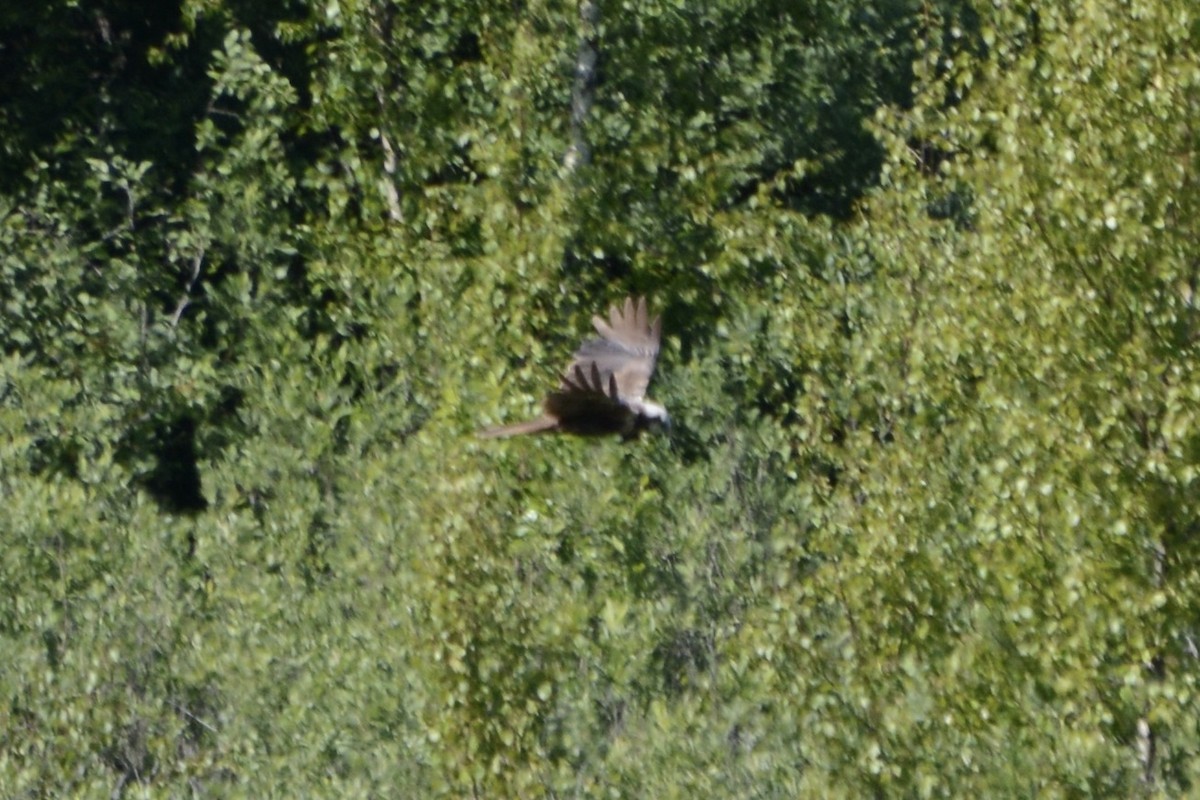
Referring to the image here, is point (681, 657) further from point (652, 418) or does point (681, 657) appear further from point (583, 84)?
point (583, 84)

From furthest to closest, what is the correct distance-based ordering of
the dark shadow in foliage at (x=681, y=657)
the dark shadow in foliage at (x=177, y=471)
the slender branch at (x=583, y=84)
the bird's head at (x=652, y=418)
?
1. the dark shadow in foliage at (x=177, y=471)
2. the slender branch at (x=583, y=84)
3. the dark shadow in foliage at (x=681, y=657)
4. the bird's head at (x=652, y=418)

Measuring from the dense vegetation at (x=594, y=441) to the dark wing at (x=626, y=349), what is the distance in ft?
2.43

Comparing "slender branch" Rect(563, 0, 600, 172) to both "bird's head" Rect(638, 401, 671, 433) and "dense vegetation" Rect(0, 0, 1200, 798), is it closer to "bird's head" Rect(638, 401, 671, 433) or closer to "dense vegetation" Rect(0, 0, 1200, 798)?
"dense vegetation" Rect(0, 0, 1200, 798)

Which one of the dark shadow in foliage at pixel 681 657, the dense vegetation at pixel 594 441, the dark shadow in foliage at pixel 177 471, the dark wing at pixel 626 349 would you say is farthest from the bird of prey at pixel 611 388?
the dark shadow in foliage at pixel 177 471

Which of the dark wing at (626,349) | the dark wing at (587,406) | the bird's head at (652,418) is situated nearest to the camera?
the dark wing at (587,406)

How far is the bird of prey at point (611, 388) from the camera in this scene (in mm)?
9797

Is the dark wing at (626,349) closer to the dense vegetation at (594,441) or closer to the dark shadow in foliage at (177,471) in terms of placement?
the dense vegetation at (594,441)

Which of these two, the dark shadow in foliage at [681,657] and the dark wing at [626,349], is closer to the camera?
the dark wing at [626,349]

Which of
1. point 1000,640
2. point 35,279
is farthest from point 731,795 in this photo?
point 35,279

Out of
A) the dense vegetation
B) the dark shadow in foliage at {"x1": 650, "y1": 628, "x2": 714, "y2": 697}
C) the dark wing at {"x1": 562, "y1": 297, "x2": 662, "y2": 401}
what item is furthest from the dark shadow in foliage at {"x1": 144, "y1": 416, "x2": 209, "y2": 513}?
the dark wing at {"x1": 562, "y1": 297, "x2": 662, "y2": 401}

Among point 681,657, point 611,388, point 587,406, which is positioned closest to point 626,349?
point 587,406

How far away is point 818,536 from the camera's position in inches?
443

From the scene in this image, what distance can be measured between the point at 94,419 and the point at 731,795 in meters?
8.45

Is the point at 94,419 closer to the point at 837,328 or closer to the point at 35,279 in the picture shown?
the point at 35,279
